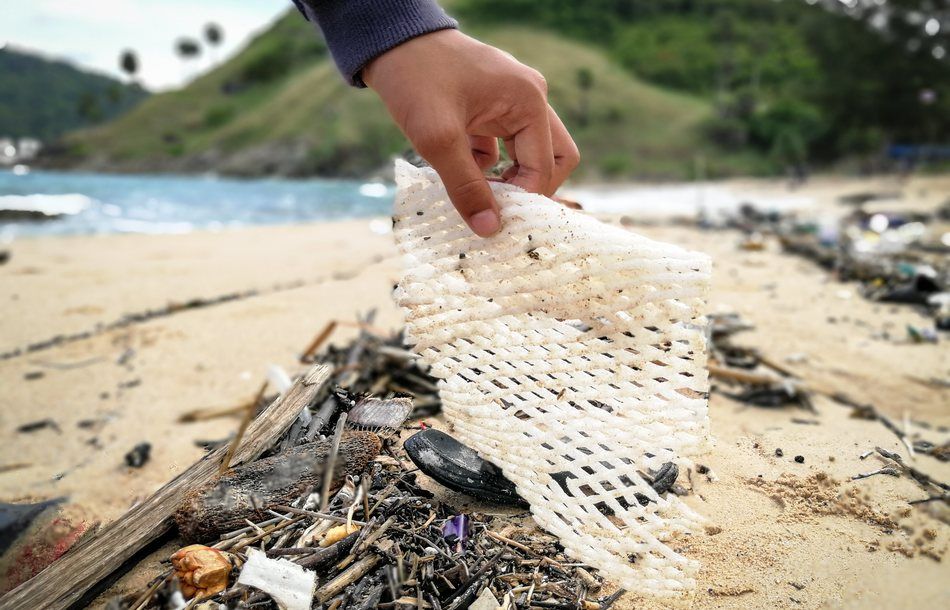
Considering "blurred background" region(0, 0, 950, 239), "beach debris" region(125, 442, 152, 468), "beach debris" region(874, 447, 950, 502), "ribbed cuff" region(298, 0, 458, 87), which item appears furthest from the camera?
"blurred background" region(0, 0, 950, 239)

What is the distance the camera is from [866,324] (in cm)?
434

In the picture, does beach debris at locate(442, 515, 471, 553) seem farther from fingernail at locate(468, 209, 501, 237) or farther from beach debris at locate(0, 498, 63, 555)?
beach debris at locate(0, 498, 63, 555)

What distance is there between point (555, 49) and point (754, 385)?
224ft

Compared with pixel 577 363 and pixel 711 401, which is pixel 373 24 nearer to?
pixel 577 363

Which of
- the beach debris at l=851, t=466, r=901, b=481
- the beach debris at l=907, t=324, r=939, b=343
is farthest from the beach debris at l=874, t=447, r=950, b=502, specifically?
the beach debris at l=907, t=324, r=939, b=343

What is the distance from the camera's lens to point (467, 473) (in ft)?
5.60

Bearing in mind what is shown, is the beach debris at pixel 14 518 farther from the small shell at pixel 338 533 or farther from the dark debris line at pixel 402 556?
the small shell at pixel 338 533

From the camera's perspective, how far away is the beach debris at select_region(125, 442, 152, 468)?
2.63 m

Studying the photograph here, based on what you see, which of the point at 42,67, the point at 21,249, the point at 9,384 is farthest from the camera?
the point at 42,67

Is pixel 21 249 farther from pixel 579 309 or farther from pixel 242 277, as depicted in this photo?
pixel 579 309

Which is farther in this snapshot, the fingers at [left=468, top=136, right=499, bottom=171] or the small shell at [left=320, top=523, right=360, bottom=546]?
the fingers at [left=468, top=136, right=499, bottom=171]

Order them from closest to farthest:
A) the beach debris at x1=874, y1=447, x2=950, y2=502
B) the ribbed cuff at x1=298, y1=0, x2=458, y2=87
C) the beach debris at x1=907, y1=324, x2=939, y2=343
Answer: the ribbed cuff at x1=298, y1=0, x2=458, y2=87, the beach debris at x1=874, y1=447, x2=950, y2=502, the beach debris at x1=907, y1=324, x2=939, y2=343

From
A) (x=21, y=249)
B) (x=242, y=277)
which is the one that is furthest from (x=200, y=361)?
(x=21, y=249)

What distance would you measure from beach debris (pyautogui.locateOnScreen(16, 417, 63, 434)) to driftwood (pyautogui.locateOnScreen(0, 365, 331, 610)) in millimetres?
1995
